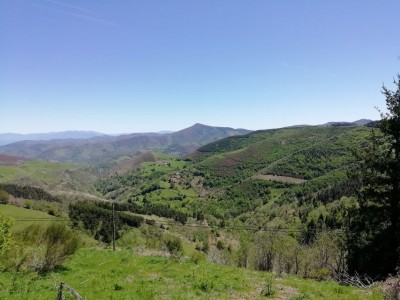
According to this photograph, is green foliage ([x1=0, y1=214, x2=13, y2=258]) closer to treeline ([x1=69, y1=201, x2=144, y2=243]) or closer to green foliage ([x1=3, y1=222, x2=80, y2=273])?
green foliage ([x1=3, y1=222, x2=80, y2=273])

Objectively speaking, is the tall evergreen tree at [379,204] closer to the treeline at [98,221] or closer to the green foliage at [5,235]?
the green foliage at [5,235]

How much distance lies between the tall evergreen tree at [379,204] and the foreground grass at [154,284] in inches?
220

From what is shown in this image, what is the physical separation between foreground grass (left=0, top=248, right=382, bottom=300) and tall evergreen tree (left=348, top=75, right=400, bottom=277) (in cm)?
559

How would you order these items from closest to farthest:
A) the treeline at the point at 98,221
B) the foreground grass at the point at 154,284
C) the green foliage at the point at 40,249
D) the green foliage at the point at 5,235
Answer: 1. the foreground grass at the point at 154,284
2. the green foliage at the point at 5,235
3. the green foliage at the point at 40,249
4. the treeline at the point at 98,221

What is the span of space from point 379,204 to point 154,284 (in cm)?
1539

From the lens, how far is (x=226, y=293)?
578 inches

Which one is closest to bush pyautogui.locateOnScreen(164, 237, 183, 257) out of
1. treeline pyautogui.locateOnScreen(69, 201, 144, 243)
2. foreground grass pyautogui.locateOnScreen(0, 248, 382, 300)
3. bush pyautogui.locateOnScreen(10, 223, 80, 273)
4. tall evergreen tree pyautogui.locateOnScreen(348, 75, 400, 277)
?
foreground grass pyautogui.locateOnScreen(0, 248, 382, 300)

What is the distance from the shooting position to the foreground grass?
549 inches

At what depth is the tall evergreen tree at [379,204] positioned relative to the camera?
20.4 metres

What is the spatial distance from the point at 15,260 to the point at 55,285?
12.3 ft

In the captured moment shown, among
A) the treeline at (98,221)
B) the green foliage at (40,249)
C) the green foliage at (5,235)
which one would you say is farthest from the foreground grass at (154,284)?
the treeline at (98,221)

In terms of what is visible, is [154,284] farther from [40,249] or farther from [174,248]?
[174,248]

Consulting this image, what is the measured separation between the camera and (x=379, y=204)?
21.4 m

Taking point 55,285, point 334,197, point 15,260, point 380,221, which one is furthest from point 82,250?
point 334,197
